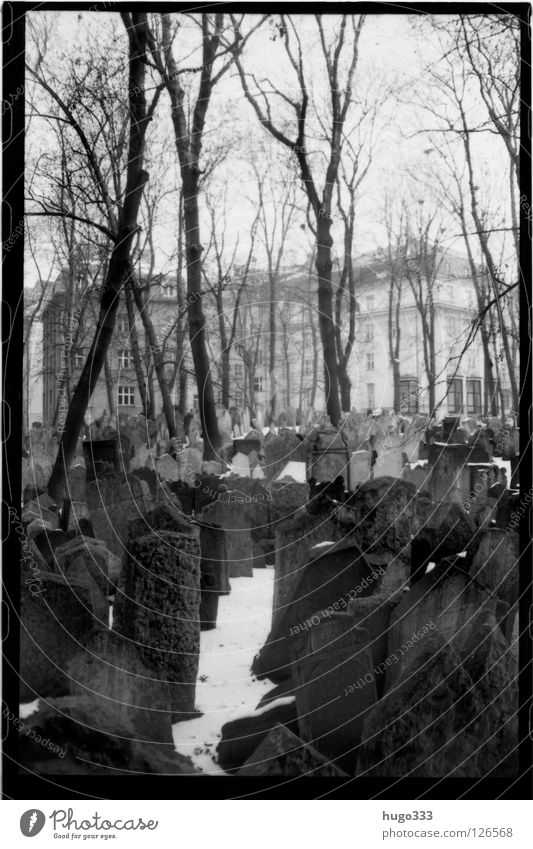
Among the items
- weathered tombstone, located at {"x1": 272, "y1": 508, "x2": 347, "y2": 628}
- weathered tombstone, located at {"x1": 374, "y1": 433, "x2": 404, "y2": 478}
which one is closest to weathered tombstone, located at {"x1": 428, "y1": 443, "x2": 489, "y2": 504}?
weathered tombstone, located at {"x1": 374, "y1": 433, "x2": 404, "y2": 478}

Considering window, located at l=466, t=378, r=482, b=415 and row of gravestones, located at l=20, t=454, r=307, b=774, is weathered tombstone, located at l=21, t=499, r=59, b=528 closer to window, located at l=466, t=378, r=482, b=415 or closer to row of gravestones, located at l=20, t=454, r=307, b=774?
row of gravestones, located at l=20, t=454, r=307, b=774

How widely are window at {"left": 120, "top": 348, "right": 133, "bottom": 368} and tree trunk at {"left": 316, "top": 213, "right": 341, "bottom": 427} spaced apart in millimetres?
772

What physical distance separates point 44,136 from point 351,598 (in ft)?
6.43

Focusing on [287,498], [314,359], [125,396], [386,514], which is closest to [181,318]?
[125,396]

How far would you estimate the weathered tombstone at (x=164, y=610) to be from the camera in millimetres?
2174

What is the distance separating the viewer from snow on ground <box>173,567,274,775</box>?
6.83ft

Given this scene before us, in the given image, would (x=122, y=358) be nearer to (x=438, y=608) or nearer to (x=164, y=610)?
(x=164, y=610)

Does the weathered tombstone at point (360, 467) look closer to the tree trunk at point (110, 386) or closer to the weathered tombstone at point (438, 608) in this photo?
the weathered tombstone at point (438, 608)

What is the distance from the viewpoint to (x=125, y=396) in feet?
8.63

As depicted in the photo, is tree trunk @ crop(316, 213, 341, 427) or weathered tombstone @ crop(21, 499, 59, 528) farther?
tree trunk @ crop(316, 213, 341, 427)

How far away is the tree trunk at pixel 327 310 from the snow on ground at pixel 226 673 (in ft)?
2.74

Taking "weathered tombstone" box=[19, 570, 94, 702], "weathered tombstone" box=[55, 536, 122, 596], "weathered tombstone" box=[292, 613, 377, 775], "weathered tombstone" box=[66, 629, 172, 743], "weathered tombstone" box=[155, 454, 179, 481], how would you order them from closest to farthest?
"weathered tombstone" box=[292, 613, 377, 775] < "weathered tombstone" box=[66, 629, 172, 743] < "weathered tombstone" box=[19, 570, 94, 702] < "weathered tombstone" box=[55, 536, 122, 596] < "weathered tombstone" box=[155, 454, 179, 481]

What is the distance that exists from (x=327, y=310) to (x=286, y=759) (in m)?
1.61

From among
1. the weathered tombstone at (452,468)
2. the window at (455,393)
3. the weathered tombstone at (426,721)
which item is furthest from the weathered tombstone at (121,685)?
the window at (455,393)
